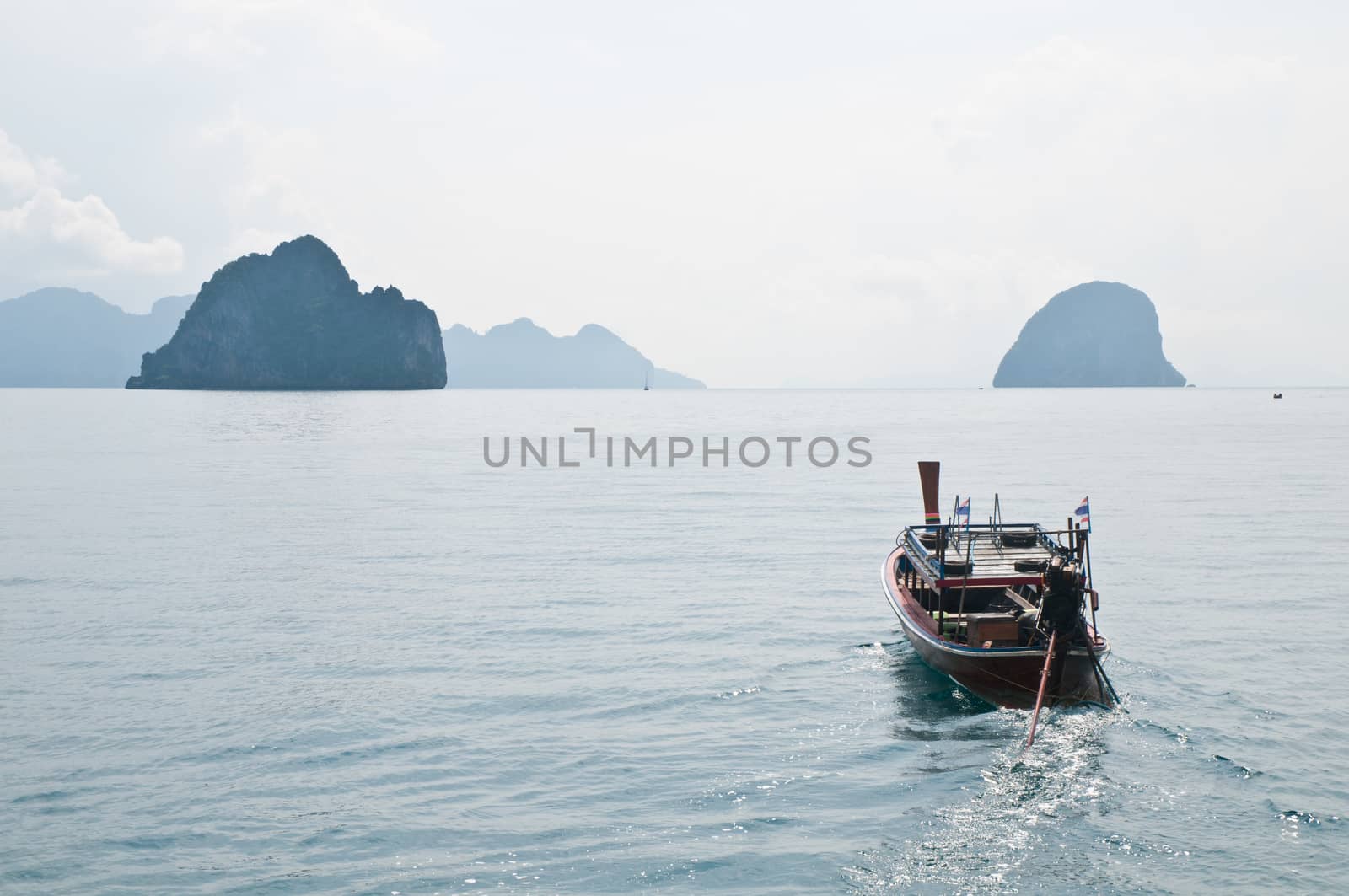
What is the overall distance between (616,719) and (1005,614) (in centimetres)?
1049

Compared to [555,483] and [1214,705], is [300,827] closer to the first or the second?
[1214,705]

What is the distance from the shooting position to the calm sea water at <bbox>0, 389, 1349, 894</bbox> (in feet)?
47.7

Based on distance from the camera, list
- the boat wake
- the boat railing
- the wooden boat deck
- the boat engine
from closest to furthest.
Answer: the boat wake
the boat engine
the boat railing
the wooden boat deck

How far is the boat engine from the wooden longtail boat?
19 millimetres

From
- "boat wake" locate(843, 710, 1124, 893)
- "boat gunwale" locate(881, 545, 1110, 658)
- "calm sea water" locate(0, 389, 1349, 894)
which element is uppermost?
"boat gunwale" locate(881, 545, 1110, 658)

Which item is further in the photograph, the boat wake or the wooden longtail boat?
the wooden longtail boat

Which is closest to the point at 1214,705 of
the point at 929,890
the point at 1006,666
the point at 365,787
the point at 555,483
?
the point at 1006,666

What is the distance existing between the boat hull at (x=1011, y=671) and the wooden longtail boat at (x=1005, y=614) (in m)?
0.02

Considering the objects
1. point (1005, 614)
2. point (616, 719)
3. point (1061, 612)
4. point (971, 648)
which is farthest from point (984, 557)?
point (616, 719)

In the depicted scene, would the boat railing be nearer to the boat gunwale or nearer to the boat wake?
the boat gunwale

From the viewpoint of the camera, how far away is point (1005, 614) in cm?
2414

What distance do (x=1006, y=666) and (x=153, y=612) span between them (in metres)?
24.3

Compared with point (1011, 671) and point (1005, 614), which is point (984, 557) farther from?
point (1011, 671)

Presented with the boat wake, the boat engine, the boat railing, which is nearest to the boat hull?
the boat engine
